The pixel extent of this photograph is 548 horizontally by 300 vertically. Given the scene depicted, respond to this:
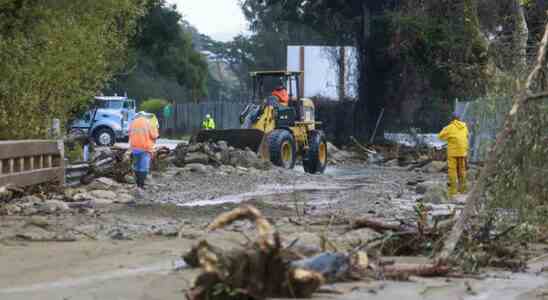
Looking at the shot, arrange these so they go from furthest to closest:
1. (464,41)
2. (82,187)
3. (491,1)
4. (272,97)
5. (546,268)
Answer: (464,41), (491,1), (272,97), (82,187), (546,268)

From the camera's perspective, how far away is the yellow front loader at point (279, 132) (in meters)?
28.2

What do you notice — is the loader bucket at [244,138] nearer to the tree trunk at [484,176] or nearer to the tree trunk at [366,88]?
the tree trunk at [484,176]

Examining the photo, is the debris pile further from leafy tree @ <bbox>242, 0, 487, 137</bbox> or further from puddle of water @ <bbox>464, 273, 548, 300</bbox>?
leafy tree @ <bbox>242, 0, 487, 137</bbox>

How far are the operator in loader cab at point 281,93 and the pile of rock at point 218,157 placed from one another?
2.12m

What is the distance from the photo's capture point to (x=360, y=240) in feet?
36.2

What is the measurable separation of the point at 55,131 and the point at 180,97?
62.7 m

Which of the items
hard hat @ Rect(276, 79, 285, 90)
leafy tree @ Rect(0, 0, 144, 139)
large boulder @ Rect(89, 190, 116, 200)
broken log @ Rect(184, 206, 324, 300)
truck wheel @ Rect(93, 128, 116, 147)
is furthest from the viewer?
truck wheel @ Rect(93, 128, 116, 147)

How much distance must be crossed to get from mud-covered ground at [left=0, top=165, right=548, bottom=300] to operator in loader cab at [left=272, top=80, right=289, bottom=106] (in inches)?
309

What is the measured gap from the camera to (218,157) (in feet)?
89.3

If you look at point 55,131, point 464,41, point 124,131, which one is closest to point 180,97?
point 124,131

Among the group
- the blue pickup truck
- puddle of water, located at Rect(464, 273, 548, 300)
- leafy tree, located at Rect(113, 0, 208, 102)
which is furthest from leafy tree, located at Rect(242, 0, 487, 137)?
puddle of water, located at Rect(464, 273, 548, 300)

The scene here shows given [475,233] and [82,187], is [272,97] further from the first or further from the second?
[475,233]

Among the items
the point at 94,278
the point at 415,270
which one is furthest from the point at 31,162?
the point at 415,270

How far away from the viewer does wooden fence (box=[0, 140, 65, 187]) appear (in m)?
16.6
